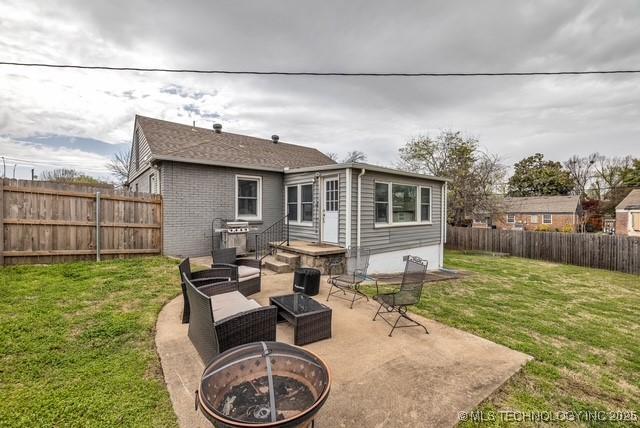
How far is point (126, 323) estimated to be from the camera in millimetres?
3693

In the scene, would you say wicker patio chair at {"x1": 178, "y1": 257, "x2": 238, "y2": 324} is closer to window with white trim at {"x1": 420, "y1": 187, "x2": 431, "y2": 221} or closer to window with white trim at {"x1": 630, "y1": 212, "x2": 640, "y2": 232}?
window with white trim at {"x1": 420, "y1": 187, "x2": 431, "y2": 221}

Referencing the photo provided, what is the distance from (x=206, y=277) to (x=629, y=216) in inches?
1351

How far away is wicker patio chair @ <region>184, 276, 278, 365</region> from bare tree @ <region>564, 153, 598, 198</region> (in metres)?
48.7

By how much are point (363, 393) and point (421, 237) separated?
8838 millimetres

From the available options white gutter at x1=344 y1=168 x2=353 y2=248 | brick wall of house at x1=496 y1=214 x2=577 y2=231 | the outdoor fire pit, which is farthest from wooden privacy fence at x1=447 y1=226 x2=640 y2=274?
the outdoor fire pit

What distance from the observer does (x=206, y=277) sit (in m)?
4.70

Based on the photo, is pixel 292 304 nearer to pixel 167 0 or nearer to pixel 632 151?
pixel 167 0

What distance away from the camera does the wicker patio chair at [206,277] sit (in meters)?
3.82

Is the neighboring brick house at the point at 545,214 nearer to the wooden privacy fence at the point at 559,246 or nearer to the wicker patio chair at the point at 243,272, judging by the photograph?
the wooden privacy fence at the point at 559,246

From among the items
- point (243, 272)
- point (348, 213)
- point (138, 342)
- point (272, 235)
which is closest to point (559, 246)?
point (348, 213)

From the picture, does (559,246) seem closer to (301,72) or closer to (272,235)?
(272,235)

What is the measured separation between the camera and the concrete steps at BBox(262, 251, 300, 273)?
7.39 meters

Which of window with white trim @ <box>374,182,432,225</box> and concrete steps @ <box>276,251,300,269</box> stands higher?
window with white trim @ <box>374,182,432,225</box>

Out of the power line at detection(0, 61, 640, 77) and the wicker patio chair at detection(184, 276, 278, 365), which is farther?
the power line at detection(0, 61, 640, 77)
